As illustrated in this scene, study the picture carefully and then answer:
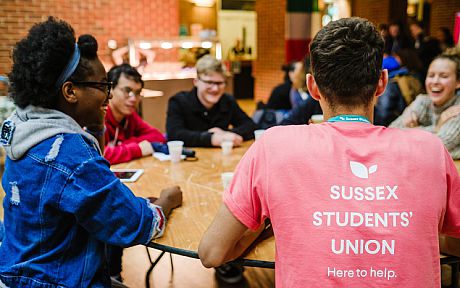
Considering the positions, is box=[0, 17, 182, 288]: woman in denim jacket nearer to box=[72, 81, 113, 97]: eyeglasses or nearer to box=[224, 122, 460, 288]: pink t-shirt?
box=[72, 81, 113, 97]: eyeglasses

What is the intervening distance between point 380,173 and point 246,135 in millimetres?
2345

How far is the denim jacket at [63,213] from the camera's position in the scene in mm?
1339

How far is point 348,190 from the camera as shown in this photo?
104 centimetres

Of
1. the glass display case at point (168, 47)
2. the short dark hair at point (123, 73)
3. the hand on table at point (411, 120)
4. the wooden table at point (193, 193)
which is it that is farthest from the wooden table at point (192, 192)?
the glass display case at point (168, 47)

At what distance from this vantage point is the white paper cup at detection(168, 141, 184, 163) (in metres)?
2.65

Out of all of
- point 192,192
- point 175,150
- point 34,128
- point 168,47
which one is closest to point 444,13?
point 168,47

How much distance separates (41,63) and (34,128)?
0.21 m

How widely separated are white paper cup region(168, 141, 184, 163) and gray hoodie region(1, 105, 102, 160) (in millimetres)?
1180

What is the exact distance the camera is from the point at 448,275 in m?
2.95

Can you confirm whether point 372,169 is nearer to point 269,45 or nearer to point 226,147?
point 226,147

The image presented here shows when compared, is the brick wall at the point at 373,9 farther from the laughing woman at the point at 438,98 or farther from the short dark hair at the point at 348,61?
the short dark hair at the point at 348,61

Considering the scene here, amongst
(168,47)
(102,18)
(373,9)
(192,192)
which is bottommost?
(192,192)

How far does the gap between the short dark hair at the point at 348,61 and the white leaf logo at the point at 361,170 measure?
20 centimetres

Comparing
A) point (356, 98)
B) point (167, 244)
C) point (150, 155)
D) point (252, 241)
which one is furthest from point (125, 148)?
point (356, 98)
